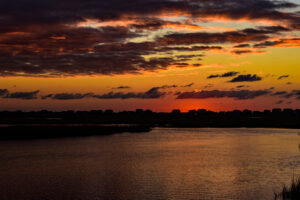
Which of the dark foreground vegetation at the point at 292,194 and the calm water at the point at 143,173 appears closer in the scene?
the dark foreground vegetation at the point at 292,194

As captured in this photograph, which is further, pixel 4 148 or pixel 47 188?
pixel 4 148

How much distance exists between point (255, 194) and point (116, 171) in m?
13.2

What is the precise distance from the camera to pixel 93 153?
47.2m

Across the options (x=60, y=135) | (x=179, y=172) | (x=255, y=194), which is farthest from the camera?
(x=60, y=135)

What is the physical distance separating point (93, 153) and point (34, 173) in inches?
590

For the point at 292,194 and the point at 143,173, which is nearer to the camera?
the point at 292,194

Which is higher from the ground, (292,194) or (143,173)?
(292,194)

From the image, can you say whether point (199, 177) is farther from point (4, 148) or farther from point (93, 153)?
point (4, 148)

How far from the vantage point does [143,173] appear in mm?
32844

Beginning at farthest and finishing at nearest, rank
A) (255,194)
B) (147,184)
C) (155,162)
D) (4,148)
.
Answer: (4,148) → (155,162) → (147,184) → (255,194)

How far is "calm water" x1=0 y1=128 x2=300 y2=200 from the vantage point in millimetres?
25062

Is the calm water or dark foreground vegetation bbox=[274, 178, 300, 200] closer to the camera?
dark foreground vegetation bbox=[274, 178, 300, 200]

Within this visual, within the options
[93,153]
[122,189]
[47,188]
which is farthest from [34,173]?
[93,153]

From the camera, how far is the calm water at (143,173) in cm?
2506
